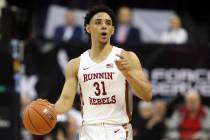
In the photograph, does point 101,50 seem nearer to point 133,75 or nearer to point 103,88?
point 103,88

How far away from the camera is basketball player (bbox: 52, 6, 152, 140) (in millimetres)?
8359

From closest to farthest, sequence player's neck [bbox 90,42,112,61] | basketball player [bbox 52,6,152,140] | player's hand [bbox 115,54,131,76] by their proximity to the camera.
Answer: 1. player's hand [bbox 115,54,131,76]
2. basketball player [bbox 52,6,152,140]
3. player's neck [bbox 90,42,112,61]

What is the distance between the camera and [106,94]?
8406 millimetres

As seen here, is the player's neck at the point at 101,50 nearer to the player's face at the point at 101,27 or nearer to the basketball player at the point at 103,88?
the basketball player at the point at 103,88

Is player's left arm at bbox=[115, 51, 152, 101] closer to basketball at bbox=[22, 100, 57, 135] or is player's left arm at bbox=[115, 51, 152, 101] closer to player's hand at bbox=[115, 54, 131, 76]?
player's hand at bbox=[115, 54, 131, 76]

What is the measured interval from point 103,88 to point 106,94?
0.08 meters

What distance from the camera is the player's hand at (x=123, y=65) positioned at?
791cm

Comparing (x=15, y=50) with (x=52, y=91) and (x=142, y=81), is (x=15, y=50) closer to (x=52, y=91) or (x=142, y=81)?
(x=52, y=91)

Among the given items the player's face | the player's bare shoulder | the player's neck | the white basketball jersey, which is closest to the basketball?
the white basketball jersey

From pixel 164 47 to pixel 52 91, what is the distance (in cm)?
246

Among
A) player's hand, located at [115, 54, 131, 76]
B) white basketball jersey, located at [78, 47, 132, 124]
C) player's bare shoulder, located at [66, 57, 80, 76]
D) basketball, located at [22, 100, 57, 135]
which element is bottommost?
basketball, located at [22, 100, 57, 135]

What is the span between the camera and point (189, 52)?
47.6 feet

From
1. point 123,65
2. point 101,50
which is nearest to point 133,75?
point 123,65

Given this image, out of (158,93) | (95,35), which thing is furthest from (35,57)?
(95,35)
